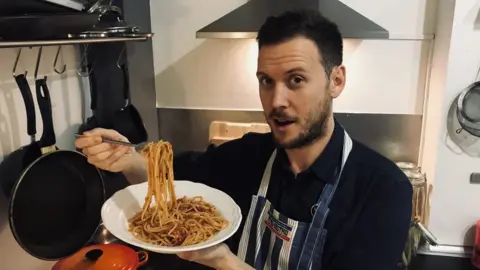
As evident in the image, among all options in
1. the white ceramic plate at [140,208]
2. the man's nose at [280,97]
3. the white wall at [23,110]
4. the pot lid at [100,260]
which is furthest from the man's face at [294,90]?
the white wall at [23,110]

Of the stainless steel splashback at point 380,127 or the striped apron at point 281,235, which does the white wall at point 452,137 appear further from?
the striped apron at point 281,235

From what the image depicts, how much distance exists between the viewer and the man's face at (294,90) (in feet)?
3.74

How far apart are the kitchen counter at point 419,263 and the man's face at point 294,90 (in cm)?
64

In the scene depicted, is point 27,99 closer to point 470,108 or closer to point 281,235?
point 281,235

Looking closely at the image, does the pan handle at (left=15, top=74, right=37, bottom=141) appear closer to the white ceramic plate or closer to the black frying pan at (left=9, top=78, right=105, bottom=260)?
the black frying pan at (left=9, top=78, right=105, bottom=260)

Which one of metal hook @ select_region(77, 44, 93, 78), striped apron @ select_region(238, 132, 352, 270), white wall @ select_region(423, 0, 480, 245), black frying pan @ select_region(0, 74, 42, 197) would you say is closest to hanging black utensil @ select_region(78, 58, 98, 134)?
metal hook @ select_region(77, 44, 93, 78)

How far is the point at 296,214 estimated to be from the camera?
1268mm

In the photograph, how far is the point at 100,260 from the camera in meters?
1.21

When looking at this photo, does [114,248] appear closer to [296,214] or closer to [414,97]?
[296,214]

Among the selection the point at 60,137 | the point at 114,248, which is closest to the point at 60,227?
the point at 114,248

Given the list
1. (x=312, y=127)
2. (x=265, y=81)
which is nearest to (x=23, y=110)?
(x=265, y=81)

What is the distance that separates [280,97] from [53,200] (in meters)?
0.67

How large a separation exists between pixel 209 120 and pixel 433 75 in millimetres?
941

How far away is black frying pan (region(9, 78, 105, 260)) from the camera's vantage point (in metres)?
1.13
